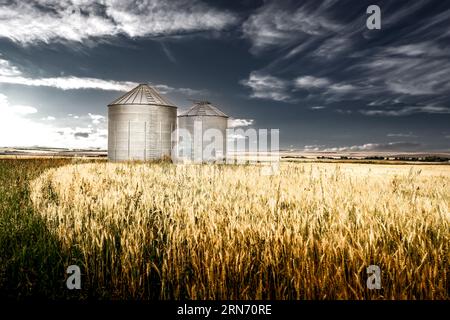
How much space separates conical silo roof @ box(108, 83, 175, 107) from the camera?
25.6 metres

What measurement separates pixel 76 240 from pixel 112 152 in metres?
22.4

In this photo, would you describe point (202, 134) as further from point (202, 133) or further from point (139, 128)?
point (139, 128)

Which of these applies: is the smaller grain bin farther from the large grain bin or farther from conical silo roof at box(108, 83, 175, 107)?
conical silo roof at box(108, 83, 175, 107)

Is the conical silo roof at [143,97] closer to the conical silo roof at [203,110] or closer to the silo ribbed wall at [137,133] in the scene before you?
the silo ribbed wall at [137,133]

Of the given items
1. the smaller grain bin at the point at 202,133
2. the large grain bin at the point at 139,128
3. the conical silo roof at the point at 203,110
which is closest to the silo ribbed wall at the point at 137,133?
the large grain bin at the point at 139,128

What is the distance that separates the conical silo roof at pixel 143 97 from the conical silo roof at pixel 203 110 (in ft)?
9.39

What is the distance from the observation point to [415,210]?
16.3ft

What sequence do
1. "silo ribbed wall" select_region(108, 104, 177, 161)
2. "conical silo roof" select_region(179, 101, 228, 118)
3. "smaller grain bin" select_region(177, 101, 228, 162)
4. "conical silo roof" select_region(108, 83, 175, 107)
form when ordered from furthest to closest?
"conical silo roof" select_region(179, 101, 228, 118), "smaller grain bin" select_region(177, 101, 228, 162), "conical silo roof" select_region(108, 83, 175, 107), "silo ribbed wall" select_region(108, 104, 177, 161)

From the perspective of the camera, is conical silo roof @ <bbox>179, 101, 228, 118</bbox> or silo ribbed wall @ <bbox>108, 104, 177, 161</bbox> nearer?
silo ribbed wall @ <bbox>108, 104, 177, 161</bbox>

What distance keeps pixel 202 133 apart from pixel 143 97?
6.01m

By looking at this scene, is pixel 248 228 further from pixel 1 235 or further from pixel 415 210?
pixel 1 235

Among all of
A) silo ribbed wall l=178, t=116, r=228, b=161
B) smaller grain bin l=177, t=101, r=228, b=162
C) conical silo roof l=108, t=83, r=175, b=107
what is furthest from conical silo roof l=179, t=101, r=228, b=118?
conical silo roof l=108, t=83, r=175, b=107

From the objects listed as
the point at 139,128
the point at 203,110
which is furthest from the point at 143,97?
the point at 203,110
